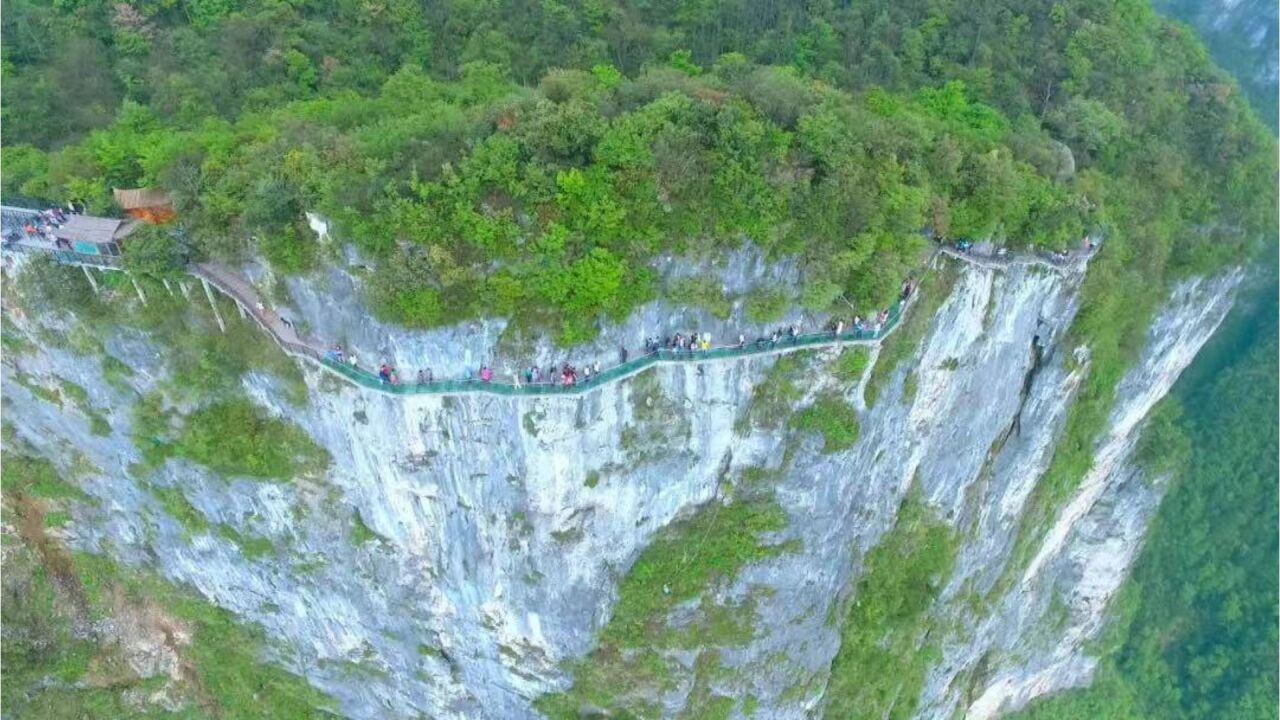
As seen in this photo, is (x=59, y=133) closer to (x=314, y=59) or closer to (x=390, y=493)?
(x=314, y=59)

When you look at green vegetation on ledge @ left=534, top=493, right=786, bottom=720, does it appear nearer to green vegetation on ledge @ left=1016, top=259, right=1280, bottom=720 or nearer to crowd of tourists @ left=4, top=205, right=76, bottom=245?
crowd of tourists @ left=4, top=205, right=76, bottom=245

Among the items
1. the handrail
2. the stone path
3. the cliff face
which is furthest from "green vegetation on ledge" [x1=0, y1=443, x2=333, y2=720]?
the stone path

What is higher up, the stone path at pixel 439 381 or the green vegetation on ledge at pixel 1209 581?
the stone path at pixel 439 381

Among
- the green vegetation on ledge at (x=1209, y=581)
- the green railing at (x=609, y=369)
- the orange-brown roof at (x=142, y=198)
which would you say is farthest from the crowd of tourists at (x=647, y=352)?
the green vegetation on ledge at (x=1209, y=581)

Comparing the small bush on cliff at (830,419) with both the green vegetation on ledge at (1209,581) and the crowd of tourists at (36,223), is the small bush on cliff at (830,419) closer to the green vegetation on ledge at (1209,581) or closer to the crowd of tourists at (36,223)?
the crowd of tourists at (36,223)

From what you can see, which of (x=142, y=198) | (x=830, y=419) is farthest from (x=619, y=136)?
(x=142, y=198)

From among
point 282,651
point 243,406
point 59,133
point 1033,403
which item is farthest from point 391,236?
point 1033,403
